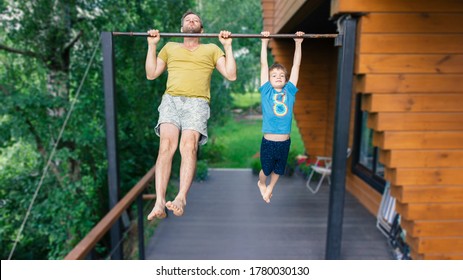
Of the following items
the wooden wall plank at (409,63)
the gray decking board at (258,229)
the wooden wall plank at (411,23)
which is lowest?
the gray decking board at (258,229)

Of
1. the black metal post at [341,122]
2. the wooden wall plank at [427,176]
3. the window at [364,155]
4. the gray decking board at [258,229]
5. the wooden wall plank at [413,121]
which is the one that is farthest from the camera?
the window at [364,155]

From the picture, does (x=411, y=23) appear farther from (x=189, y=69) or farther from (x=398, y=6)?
(x=189, y=69)

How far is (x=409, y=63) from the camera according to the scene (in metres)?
2.78

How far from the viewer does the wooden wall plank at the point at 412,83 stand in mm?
2809

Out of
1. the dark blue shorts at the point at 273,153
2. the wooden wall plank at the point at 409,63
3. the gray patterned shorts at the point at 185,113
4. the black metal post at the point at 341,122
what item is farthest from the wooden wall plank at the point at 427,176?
the gray patterned shorts at the point at 185,113

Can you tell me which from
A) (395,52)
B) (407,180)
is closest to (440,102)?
(395,52)

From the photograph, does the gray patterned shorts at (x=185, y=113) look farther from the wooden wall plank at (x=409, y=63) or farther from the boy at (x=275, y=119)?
the wooden wall plank at (x=409, y=63)

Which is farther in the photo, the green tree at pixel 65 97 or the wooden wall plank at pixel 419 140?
the green tree at pixel 65 97

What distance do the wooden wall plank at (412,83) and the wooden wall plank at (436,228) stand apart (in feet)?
4.51

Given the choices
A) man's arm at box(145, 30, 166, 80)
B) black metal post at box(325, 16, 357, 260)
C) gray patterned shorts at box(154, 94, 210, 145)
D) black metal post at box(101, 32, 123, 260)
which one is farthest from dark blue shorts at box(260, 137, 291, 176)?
black metal post at box(325, 16, 357, 260)

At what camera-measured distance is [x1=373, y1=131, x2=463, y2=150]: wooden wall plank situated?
9.91 feet

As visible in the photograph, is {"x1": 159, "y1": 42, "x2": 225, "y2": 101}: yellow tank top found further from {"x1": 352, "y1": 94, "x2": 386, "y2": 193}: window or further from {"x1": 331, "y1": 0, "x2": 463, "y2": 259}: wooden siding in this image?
{"x1": 352, "y1": 94, "x2": 386, "y2": 193}: window

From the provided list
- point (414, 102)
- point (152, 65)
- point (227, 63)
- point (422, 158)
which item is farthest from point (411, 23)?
point (152, 65)

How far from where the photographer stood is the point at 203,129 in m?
0.69
